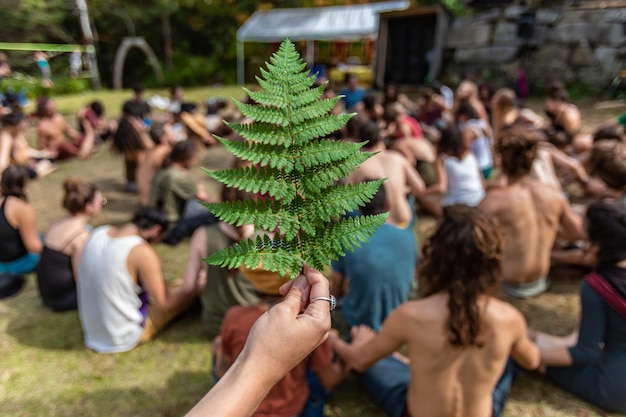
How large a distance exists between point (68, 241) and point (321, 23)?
570 inches

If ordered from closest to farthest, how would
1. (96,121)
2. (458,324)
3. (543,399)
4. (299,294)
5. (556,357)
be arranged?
1. (299,294)
2. (458,324)
3. (556,357)
4. (543,399)
5. (96,121)

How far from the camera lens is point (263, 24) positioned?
17.1m

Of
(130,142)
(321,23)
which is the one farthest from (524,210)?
(321,23)

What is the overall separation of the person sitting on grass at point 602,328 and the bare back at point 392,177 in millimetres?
1845

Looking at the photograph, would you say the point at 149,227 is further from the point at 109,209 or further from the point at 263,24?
the point at 263,24

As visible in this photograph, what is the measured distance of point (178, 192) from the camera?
540cm

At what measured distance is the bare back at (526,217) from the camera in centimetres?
361

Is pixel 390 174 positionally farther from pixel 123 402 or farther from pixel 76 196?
pixel 123 402

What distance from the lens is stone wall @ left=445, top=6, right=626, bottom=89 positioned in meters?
11.3

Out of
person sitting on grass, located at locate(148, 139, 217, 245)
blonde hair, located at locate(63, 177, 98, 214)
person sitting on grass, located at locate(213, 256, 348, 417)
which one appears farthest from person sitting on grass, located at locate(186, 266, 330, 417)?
person sitting on grass, located at locate(148, 139, 217, 245)

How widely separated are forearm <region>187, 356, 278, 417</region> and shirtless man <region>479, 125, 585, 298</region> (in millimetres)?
2969

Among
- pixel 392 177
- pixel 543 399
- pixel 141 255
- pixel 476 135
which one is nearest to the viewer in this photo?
pixel 543 399

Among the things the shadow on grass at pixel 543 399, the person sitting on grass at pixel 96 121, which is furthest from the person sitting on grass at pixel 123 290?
the person sitting on grass at pixel 96 121

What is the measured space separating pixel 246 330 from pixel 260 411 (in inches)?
18.6
